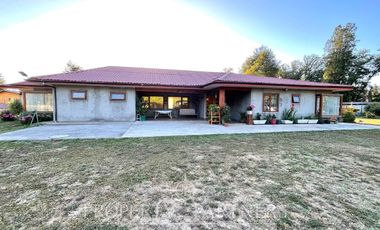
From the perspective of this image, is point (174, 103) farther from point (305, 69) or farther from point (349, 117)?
point (305, 69)

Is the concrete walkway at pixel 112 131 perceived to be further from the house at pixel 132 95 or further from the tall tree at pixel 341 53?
the tall tree at pixel 341 53

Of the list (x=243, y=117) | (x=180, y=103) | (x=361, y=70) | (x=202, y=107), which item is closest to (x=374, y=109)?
(x=361, y=70)

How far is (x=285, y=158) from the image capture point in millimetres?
4488

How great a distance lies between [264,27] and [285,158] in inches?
528

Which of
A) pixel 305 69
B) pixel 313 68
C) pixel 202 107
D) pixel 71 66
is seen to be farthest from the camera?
pixel 305 69

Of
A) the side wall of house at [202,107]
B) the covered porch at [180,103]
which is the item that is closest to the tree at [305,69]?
the covered porch at [180,103]

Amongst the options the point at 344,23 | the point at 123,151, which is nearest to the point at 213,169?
the point at 123,151

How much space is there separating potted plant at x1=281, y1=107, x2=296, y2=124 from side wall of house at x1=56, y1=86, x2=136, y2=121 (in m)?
10.1

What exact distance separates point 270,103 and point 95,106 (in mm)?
11525

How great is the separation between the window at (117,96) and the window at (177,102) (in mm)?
4796

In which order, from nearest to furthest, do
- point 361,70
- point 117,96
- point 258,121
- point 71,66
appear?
point 258,121 → point 117,96 → point 361,70 → point 71,66

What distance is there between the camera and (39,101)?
13.1 metres

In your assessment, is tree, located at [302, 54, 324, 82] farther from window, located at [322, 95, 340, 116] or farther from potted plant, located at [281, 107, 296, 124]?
potted plant, located at [281, 107, 296, 124]

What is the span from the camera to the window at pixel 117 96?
11.4m
